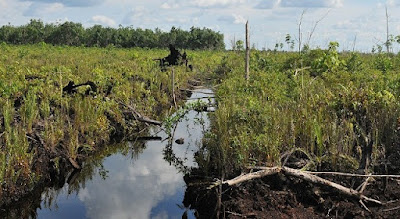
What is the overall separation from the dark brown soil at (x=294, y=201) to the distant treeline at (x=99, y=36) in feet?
161

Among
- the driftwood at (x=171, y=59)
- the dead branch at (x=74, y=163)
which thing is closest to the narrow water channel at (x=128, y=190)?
the dead branch at (x=74, y=163)

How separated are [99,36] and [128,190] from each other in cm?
4967

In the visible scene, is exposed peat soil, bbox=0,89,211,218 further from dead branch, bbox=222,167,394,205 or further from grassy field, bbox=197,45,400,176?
dead branch, bbox=222,167,394,205

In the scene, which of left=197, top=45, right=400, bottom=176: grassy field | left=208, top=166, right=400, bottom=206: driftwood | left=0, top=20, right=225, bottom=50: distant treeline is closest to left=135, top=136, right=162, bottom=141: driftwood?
left=197, top=45, right=400, bottom=176: grassy field

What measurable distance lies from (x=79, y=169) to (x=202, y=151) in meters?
Answer: 2.56

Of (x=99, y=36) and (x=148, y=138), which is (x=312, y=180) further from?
(x=99, y=36)

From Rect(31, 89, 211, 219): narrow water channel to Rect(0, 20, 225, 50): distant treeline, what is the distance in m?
45.6

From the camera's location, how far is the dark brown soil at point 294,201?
5129 mm

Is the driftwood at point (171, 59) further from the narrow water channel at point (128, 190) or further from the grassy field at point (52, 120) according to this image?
the narrow water channel at point (128, 190)

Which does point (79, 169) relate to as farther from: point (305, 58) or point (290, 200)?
point (305, 58)

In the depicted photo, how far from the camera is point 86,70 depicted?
14.7 m

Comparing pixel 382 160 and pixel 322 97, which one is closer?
pixel 382 160

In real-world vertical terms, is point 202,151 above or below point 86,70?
below

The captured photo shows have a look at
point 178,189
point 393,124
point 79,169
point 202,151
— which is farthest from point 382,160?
point 79,169
